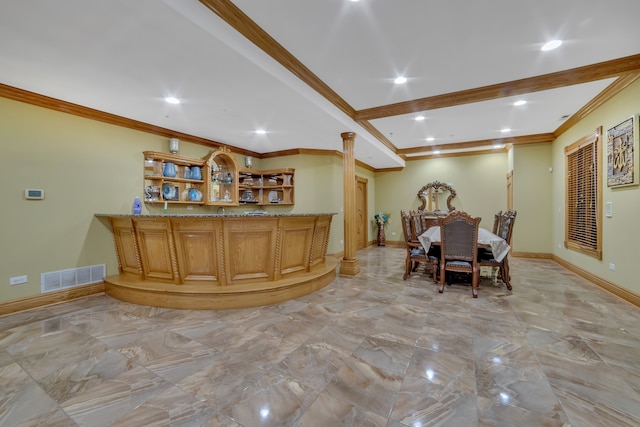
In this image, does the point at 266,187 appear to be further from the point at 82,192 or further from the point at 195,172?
the point at 82,192

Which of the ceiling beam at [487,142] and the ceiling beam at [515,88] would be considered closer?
the ceiling beam at [515,88]

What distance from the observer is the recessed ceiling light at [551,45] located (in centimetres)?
255

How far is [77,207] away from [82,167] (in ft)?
1.80

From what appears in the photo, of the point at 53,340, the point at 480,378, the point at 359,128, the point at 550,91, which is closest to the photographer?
the point at 480,378

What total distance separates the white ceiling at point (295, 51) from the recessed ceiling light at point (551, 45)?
0.06 meters

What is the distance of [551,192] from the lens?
5.71 metres

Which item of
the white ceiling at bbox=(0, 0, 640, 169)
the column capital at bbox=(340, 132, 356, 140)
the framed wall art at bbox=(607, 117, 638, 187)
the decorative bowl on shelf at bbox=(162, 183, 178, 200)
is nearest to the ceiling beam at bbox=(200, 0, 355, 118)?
the white ceiling at bbox=(0, 0, 640, 169)

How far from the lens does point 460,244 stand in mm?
3557

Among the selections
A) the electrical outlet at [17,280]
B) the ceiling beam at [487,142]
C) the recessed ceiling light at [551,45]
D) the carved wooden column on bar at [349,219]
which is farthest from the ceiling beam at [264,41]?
the ceiling beam at [487,142]

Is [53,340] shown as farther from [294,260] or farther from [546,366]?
[546,366]

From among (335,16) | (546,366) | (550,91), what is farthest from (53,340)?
(550,91)

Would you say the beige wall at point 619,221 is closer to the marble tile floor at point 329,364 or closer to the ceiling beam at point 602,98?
the ceiling beam at point 602,98

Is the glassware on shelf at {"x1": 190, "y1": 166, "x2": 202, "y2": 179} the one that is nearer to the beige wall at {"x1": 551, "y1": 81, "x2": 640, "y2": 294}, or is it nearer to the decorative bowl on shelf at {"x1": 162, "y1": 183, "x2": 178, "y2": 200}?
the decorative bowl on shelf at {"x1": 162, "y1": 183, "x2": 178, "y2": 200}

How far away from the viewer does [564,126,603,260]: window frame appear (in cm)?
382
